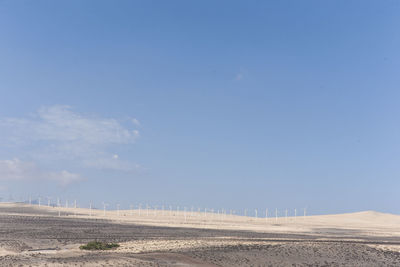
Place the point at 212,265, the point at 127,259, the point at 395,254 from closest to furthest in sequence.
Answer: the point at 127,259
the point at 212,265
the point at 395,254

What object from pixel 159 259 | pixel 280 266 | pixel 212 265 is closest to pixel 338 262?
pixel 280 266

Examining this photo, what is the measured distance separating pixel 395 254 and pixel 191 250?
86.6 ft

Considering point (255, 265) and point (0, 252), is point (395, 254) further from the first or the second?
point (0, 252)

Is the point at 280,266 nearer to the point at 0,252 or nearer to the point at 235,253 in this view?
the point at 235,253

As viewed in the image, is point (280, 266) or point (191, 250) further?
point (191, 250)

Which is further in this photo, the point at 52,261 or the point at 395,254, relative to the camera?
the point at 395,254

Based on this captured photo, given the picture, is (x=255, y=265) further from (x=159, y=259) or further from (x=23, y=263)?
(x=23, y=263)

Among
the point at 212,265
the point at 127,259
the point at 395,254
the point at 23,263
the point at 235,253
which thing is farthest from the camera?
the point at 395,254

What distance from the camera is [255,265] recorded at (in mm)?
39750

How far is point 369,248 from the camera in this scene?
174ft

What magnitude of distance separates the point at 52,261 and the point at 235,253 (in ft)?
62.0

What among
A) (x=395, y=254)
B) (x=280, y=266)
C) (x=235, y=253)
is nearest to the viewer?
(x=280, y=266)

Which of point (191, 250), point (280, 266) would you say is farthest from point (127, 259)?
point (280, 266)

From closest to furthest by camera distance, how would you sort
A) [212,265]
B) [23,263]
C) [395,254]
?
1. [23,263]
2. [212,265]
3. [395,254]
